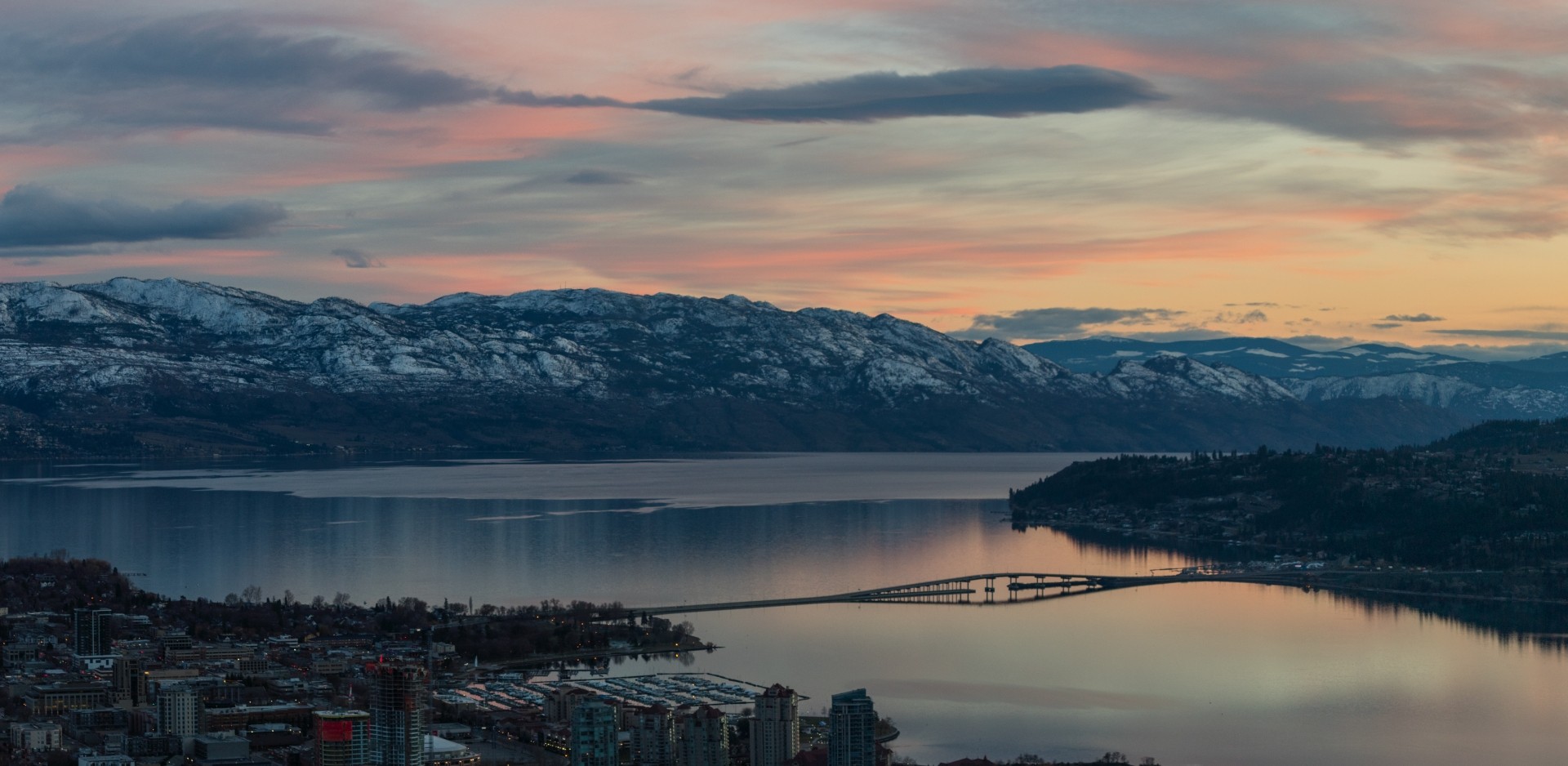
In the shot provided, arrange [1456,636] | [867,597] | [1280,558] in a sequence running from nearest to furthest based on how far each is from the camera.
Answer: [1456,636] → [867,597] → [1280,558]

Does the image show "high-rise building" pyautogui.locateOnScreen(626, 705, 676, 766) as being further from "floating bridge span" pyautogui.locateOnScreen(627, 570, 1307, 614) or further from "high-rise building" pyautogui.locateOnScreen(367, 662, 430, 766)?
"floating bridge span" pyautogui.locateOnScreen(627, 570, 1307, 614)

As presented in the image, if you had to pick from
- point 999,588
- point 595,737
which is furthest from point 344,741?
point 999,588

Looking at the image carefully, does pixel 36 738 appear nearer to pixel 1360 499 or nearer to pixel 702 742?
pixel 702 742

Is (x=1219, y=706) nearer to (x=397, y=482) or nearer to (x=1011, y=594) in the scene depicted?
(x=1011, y=594)

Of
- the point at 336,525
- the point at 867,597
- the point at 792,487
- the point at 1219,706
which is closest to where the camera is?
the point at 1219,706

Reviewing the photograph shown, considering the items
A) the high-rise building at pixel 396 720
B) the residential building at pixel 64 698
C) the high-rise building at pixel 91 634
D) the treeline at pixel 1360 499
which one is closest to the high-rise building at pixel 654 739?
the high-rise building at pixel 396 720

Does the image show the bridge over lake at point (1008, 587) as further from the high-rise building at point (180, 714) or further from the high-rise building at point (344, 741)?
the high-rise building at point (344, 741)

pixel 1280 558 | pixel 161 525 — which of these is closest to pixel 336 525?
pixel 161 525
